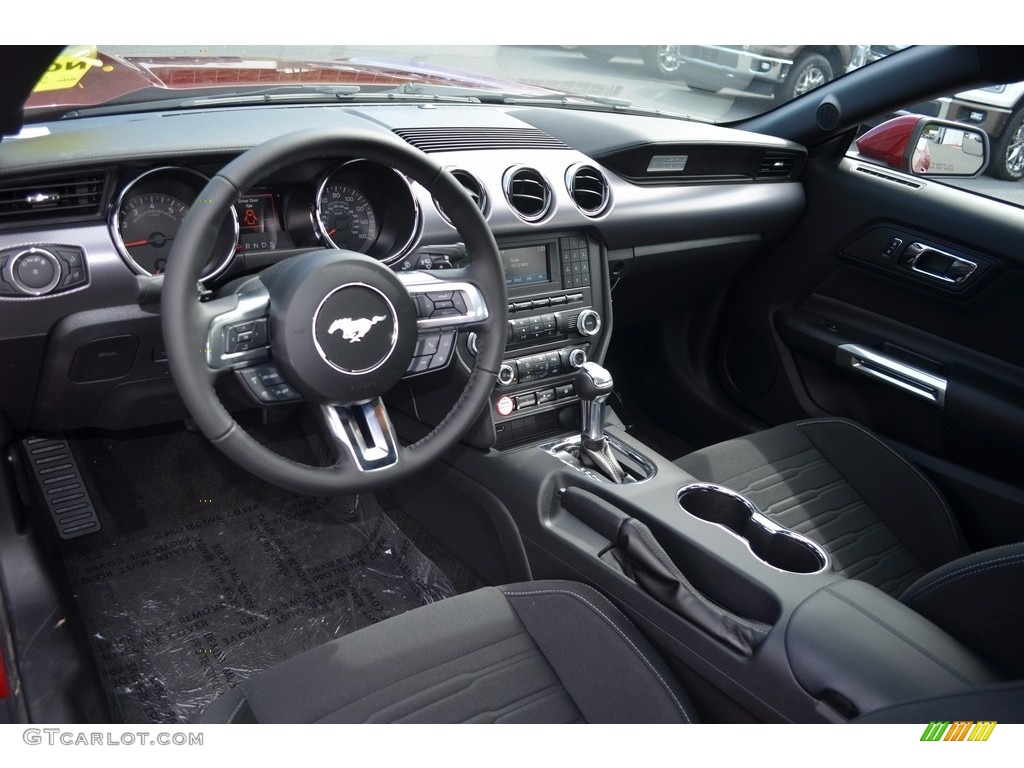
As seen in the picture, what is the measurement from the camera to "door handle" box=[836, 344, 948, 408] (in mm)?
2471

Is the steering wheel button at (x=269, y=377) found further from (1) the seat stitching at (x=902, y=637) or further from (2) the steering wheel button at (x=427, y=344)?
(1) the seat stitching at (x=902, y=637)

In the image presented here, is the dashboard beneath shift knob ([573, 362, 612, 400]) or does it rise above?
above

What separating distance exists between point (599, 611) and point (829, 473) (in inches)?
41.4

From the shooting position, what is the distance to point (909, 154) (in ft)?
8.73

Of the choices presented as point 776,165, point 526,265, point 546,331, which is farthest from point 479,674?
point 776,165

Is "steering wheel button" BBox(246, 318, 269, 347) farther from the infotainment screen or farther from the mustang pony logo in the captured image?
the infotainment screen

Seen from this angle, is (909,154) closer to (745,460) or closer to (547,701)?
(745,460)

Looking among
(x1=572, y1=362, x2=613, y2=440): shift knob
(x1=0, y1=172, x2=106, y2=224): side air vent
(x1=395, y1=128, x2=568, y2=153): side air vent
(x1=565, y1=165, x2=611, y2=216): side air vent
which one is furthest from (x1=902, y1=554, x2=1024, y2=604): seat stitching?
(x1=0, y1=172, x2=106, y2=224): side air vent

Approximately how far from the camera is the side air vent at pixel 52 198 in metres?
1.59

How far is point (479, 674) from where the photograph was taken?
156 cm

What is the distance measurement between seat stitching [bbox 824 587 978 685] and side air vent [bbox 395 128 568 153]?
1348 millimetres

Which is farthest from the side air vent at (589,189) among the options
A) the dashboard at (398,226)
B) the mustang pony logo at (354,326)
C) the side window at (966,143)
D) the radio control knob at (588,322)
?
the mustang pony logo at (354,326)

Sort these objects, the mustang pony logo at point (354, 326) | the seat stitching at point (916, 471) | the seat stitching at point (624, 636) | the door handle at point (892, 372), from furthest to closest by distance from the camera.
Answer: the door handle at point (892, 372) → the seat stitching at point (916, 471) → the seat stitching at point (624, 636) → the mustang pony logo at point (354, 326)

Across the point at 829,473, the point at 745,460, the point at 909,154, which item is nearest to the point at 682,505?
the point at 745,460
